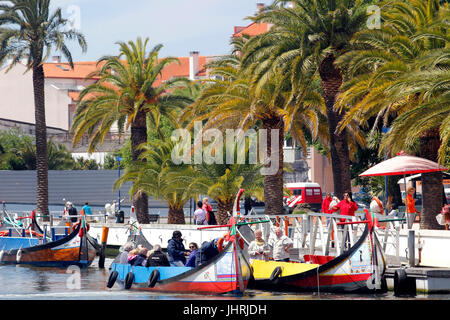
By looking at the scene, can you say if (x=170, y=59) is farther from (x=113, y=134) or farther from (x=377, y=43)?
(x=113, y=134)

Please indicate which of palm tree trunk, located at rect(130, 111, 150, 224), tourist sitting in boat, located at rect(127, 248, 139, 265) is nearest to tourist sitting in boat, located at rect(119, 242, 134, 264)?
tourist sitting in boat, located at rect(127, 248, 139, 265)

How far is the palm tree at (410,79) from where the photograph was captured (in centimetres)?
2322

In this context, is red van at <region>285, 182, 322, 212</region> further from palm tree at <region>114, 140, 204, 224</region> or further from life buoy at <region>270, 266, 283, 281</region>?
life buoy at <region>270, 266, 283, 281</region>

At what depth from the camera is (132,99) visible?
127 ft

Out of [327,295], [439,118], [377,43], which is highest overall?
[377,43]

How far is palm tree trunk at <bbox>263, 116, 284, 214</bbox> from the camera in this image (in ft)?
106

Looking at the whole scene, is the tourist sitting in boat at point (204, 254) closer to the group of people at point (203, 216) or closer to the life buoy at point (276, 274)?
the life buoy at point (276, 274)

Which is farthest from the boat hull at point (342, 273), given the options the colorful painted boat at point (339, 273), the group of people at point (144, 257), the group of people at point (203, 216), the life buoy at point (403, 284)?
the group of people at point (203, 216)

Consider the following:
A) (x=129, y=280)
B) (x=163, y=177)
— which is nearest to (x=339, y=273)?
(x=129, y=280)

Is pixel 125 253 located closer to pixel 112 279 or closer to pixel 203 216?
pixel 112 279

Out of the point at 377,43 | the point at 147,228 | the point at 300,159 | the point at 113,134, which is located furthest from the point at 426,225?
the point at 113,134
